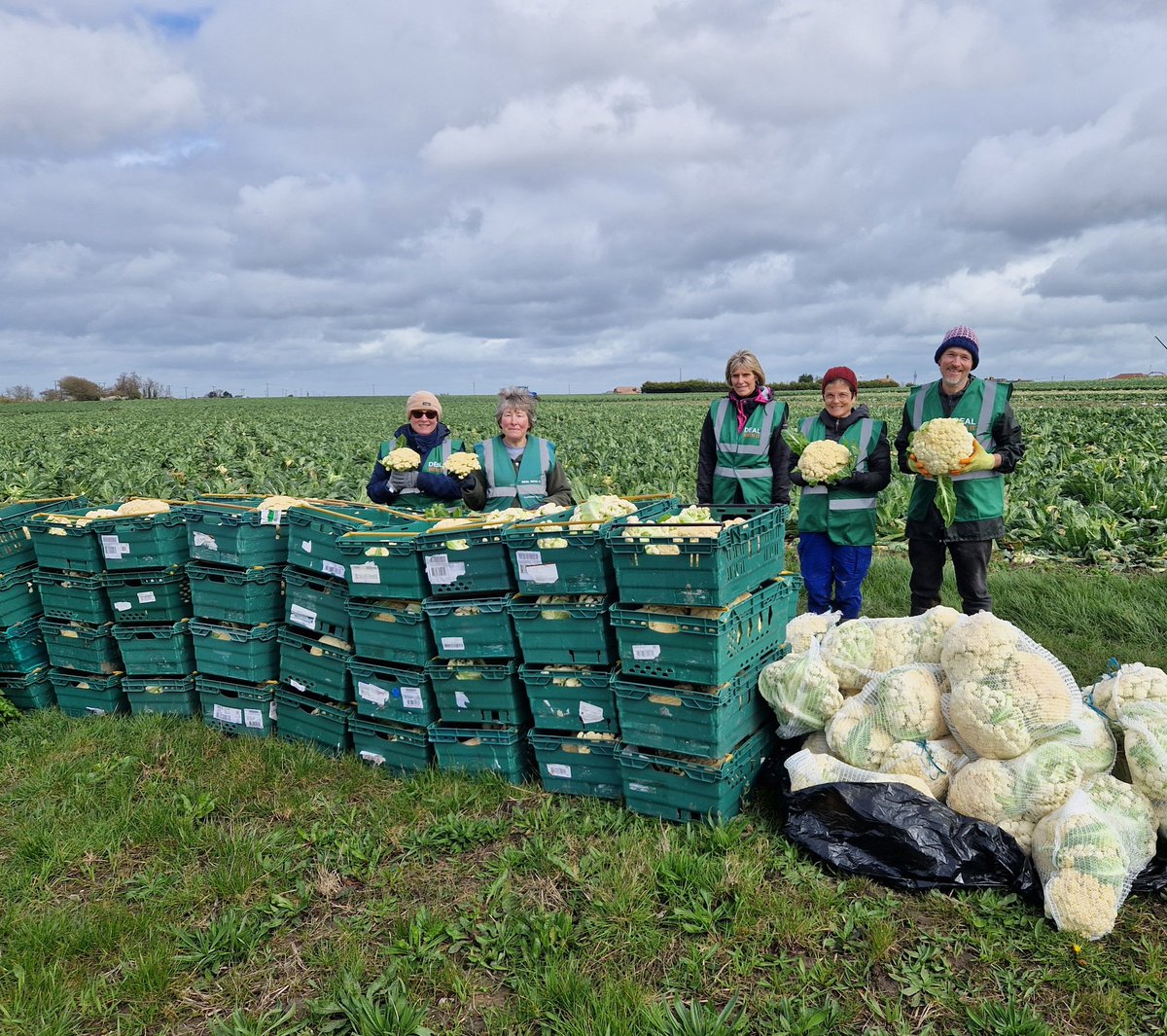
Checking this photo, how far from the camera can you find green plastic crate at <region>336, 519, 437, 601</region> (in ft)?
14.8

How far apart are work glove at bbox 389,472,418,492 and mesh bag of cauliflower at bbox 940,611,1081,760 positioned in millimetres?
4323

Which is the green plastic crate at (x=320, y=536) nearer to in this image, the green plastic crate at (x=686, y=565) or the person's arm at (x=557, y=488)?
the person's arm at (x=557, y=488)

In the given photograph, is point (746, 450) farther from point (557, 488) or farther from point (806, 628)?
point (806, 628)

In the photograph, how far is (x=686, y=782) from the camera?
401cm

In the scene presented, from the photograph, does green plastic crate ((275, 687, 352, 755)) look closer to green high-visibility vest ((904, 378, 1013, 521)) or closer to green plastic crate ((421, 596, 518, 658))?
green plastic crate ((421, 596, 518, 658))

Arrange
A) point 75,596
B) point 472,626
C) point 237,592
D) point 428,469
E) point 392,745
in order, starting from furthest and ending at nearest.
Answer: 1. point 428,469
2. point 75,596
3. point 237,592
4. point 392,745
5. point 472,626

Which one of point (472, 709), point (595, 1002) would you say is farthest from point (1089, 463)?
point (595, 1002)

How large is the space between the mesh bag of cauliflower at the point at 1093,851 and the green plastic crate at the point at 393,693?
10.3 feet

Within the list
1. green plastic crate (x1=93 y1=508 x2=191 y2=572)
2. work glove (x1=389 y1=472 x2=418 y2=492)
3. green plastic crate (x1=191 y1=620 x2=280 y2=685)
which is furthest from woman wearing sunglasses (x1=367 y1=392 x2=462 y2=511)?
green plastic crate (x1=191 y1=620 x2=280 y2=685)

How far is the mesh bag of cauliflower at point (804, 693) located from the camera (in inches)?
162

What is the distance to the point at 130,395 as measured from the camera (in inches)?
4444

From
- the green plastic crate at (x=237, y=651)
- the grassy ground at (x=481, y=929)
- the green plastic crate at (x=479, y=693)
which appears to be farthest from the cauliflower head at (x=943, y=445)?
the green plastic crate at (x=237, y=651)

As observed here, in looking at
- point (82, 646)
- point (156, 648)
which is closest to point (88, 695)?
point (82, 646)

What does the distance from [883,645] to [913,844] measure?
1131 millimetres
